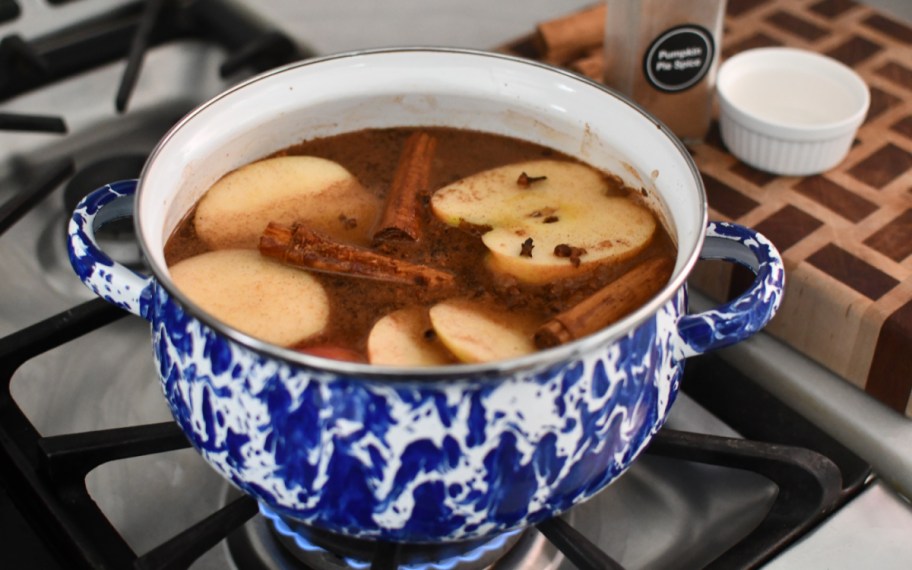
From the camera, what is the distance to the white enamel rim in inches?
42.4

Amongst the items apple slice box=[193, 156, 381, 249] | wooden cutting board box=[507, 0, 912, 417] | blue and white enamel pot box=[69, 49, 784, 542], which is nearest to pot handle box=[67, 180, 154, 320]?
blue and white enamel pot box=[69, 49, 784, 542]

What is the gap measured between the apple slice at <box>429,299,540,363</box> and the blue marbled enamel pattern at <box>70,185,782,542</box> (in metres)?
0.10

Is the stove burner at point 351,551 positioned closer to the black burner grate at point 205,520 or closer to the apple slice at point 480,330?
the black burner grate at point 205,520

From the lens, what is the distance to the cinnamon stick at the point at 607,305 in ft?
2.49

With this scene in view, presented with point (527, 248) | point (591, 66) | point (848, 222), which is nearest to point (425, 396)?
point (527, 248)

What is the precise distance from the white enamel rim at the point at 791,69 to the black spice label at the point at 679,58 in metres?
0.04

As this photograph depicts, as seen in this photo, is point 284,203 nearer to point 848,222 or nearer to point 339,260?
point 339,260

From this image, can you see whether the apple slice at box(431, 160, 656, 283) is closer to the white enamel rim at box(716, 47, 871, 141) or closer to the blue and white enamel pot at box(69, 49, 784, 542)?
the blue and white enamel pot at box(69, 49, 784, 542)

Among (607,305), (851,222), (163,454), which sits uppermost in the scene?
(607,305)

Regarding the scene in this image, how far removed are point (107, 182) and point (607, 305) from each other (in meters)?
0.66

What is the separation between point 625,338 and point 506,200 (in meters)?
0.30

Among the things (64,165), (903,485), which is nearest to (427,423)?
(903,485)

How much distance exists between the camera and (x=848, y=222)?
1.05 m

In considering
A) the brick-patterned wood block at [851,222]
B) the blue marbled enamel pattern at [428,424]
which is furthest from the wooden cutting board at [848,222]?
the blue marbled enamel pattern at [428,424]
